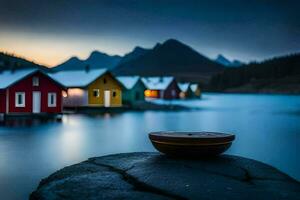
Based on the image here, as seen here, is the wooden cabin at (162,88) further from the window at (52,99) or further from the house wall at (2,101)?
the house wall at (2,101)

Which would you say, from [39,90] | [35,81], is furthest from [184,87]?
[35,81]

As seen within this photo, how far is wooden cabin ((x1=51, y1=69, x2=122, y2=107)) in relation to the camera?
5669cm

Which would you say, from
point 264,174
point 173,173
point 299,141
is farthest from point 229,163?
point 299,141

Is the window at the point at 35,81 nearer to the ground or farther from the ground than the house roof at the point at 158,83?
nearer to the ground

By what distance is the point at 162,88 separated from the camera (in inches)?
3971

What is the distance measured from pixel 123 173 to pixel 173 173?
1.50 meters

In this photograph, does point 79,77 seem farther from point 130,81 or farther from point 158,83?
point 158,83

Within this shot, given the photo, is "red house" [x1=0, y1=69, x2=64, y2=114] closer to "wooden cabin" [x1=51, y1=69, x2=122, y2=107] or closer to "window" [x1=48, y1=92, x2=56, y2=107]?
"window" [x1=48, y1=92, x2=56, y2=107]

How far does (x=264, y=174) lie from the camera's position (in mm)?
11586

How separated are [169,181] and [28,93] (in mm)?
34585

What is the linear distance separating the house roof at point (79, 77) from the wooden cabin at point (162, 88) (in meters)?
39.5

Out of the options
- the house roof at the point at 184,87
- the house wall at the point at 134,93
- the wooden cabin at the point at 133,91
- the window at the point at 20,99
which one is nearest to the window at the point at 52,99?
A: the window at the point at 20,99

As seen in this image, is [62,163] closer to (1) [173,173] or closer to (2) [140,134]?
(1) [173,173]

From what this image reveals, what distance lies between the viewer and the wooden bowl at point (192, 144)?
11938 millimetres
